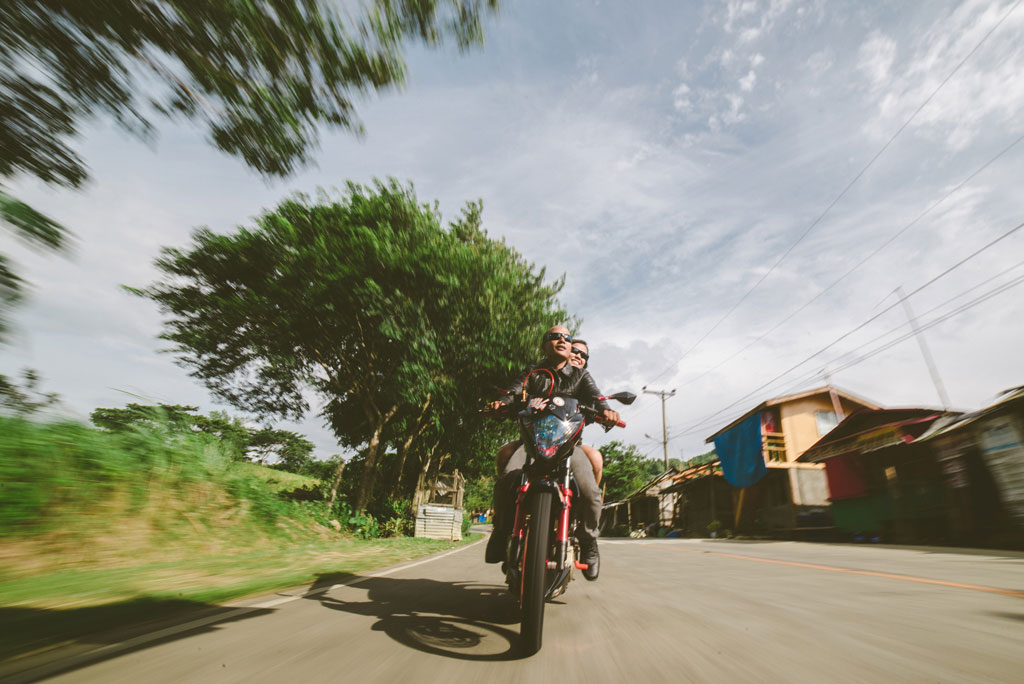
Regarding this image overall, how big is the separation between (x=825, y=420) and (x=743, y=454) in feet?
20.6

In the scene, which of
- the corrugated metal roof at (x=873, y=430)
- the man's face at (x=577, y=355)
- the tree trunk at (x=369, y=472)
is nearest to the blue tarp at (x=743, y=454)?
the corrugated metal roof at (x=873, y=430)

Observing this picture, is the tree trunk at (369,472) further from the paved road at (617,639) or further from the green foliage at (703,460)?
the green foliage at (703,460)

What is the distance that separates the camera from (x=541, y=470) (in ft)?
9.14

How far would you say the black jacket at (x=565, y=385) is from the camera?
11.0 feet

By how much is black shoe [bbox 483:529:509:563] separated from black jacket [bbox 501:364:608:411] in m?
0.94

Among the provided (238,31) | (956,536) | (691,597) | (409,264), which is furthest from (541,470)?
(956,536)

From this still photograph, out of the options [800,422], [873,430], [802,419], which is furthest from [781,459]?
[873,430]

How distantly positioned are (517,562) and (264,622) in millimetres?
1557

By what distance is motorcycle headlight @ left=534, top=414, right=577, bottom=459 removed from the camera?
2799mm

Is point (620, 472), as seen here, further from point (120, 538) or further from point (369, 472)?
point (120, 538)

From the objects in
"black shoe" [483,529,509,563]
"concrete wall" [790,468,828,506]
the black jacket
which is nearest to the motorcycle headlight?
the black jacket

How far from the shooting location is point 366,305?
39.9 ft

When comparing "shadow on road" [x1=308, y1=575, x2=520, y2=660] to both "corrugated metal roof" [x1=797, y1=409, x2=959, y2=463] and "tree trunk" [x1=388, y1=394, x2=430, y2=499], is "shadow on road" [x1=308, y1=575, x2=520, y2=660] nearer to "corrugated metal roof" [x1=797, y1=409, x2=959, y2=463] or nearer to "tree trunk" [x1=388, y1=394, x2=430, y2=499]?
"tree trunk" [x1=388, y1=394, x2=430, y2=499]

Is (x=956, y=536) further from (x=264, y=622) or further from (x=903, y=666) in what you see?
(x=264, y=622)
